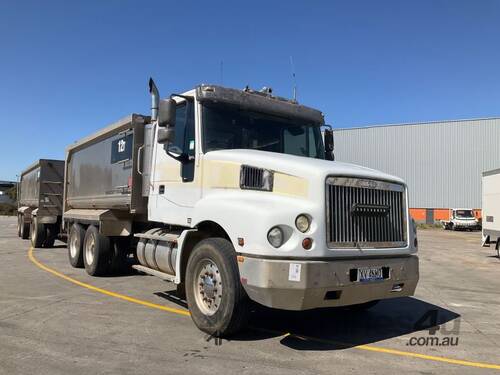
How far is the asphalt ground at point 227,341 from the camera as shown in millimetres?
5043

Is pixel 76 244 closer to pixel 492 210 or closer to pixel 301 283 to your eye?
pixel 301 283

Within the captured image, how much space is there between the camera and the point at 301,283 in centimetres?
521

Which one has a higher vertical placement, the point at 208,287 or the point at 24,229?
the point at 24,229

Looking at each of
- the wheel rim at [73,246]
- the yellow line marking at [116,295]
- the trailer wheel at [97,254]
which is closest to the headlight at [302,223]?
the yellow line marking at [116,295]

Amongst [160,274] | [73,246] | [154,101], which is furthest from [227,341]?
[73,246]

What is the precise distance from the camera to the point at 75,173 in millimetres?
13641

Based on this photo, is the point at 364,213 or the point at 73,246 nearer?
the point at 364,213

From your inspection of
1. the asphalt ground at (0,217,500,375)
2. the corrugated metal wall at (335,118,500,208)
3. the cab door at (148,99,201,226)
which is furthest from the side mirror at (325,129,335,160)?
the corrugated metal wall at (335,118,500,208)

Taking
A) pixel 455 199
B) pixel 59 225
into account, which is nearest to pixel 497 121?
pixel 455 199

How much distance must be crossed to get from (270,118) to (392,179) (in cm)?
207

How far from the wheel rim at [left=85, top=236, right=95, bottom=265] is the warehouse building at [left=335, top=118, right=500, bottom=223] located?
141ft

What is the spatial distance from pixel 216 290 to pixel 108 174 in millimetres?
5789

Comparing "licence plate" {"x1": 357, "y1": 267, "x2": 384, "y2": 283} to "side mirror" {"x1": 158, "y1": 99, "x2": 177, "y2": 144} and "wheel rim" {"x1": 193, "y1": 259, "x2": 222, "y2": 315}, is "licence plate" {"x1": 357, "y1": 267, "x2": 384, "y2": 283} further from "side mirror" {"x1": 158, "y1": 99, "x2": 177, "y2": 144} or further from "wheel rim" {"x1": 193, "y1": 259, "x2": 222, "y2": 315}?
"side mirror" {"x1": 158, "y1": 99, "x2": 177, "y2": 144}

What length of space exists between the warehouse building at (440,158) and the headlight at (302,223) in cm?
4583
